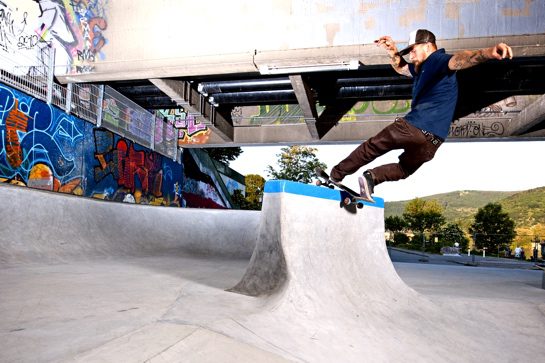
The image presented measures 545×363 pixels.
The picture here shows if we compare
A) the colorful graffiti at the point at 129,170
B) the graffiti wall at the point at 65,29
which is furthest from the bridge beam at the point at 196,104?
the colorful graffiti at the point at 129,170

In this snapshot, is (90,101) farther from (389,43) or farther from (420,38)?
(420,38)

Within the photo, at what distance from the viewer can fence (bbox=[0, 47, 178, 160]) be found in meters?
9.73

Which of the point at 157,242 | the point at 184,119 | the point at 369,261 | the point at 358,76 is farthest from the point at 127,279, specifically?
the point at 184,119

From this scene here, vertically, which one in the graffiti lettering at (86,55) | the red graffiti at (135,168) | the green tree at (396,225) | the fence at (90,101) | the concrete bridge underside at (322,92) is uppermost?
the graffiti lettering at (86,55)

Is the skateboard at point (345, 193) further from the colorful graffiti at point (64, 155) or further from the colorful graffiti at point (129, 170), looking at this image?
the colorful graffiti at point (129, 170)

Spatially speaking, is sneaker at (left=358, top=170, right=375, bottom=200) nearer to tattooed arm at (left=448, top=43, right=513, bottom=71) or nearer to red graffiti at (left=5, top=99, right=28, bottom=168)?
tattooed arm at (left=448, top=43, right=513, bottom=71)

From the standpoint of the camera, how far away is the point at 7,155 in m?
8.82

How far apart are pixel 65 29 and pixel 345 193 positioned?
12209mm

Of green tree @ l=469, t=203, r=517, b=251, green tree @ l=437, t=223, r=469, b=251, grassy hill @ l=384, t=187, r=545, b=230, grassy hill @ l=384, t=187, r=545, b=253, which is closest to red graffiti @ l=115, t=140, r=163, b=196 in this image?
green tree @ l=437, t=223, r=469, b=251

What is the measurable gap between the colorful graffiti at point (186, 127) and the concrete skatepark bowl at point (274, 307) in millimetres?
13338

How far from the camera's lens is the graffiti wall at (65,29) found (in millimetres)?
10477

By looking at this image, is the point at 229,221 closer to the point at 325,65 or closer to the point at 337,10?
the point at 325,65

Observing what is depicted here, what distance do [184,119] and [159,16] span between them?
787 centimetres

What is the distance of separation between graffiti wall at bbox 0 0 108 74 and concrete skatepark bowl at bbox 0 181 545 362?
8.03 m
